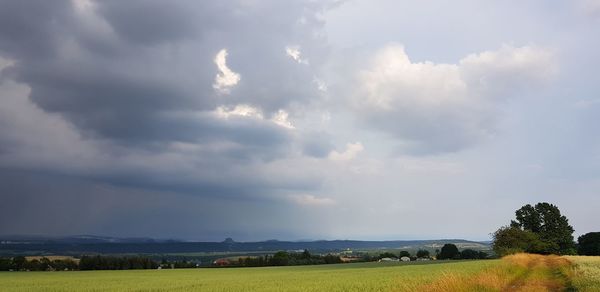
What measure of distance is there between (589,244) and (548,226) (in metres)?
16.2

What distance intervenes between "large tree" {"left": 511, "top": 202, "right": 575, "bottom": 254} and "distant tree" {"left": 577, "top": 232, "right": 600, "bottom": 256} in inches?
345

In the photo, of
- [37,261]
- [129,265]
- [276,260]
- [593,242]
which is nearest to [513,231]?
[593,242]

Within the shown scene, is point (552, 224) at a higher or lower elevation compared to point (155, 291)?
higher

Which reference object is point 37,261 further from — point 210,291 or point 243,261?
point 210,291

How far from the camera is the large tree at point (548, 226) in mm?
117688

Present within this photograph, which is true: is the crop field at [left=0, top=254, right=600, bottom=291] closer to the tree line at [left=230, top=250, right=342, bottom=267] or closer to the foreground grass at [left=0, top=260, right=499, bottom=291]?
the foreground grass at [left=0, top=260, right=499, bottom=291]

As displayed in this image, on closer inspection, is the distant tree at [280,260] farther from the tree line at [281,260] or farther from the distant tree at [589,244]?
the distant tree at [589,244]

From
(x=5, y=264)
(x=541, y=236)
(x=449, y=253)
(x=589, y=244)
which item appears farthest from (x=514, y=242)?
(x=5, y=264)

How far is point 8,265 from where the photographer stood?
366 feet

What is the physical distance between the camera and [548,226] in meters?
122

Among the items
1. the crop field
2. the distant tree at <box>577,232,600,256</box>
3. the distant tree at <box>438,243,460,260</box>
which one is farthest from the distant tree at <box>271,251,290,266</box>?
the crop field

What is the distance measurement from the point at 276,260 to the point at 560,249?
76692 millimetres

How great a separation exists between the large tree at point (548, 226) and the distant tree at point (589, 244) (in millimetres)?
8764

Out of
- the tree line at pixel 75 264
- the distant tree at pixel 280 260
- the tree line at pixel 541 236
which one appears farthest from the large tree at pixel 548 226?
the tree line at pixel 75 264
